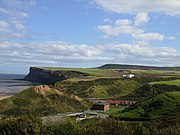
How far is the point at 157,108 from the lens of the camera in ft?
352

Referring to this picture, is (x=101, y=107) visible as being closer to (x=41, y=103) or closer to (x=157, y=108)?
(x=41, y=103)

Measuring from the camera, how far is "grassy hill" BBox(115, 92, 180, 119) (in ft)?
333

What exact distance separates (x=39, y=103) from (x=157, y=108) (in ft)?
130

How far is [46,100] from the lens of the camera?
126 meters

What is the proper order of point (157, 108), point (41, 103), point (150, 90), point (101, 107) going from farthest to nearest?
point (150, 90) → point (101, 107) → point (41, 103) → point (157, 108)

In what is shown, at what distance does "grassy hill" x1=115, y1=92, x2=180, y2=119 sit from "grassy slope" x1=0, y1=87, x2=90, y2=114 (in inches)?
933

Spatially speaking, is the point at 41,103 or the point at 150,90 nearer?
the point at 41,103

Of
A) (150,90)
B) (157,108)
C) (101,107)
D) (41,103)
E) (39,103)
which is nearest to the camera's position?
(157,108)

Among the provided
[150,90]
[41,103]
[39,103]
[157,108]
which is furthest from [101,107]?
[150,90]

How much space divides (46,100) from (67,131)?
3032 inches

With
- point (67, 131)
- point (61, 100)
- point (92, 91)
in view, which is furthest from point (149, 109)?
point (92, 91)

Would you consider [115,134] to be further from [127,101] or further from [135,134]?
[127,101]

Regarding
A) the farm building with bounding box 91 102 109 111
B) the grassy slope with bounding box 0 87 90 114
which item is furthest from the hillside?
the farm building with bounding box 91 102 109 111

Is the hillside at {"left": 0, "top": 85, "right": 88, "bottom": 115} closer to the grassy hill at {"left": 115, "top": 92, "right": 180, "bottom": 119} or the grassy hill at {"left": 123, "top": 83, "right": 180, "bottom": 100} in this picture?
the grassy hill at {"left": 115, "top": 92, "right": 180, "bottom": 119}
